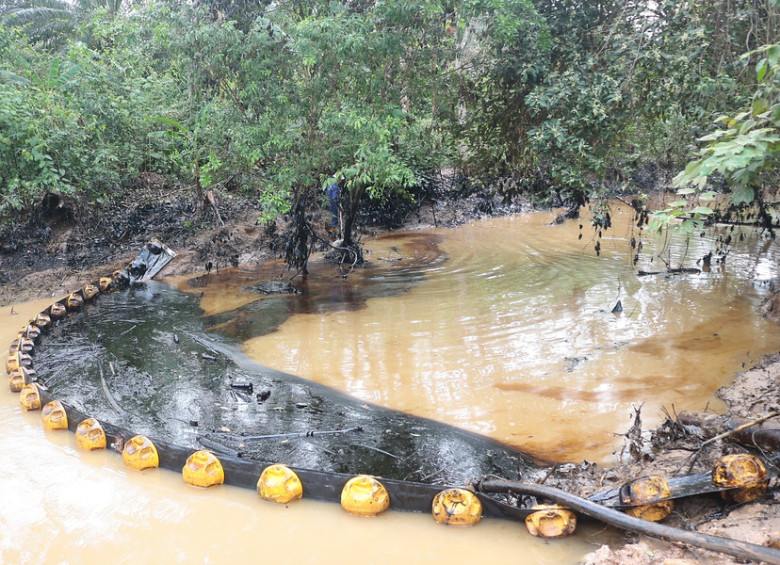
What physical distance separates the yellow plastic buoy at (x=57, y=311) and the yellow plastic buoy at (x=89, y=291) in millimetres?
753

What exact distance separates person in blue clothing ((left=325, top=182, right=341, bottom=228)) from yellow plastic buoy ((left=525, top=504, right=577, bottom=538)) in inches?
326

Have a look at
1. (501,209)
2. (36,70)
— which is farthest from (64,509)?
(501,209)

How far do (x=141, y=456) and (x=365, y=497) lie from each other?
68.9 inches

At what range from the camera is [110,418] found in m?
5.06

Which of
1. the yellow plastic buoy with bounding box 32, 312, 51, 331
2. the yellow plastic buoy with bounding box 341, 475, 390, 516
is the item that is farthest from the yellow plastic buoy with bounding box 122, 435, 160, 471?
the yellow plastic buoy with bounding box 32, 312, 51, 331

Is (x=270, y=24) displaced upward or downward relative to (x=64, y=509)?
upward

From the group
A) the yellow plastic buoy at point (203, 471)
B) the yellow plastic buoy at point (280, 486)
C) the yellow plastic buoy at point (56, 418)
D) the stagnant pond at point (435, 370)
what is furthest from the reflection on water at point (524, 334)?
the yellow plastic buoy at point (56, 418)

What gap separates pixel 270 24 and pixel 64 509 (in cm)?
594

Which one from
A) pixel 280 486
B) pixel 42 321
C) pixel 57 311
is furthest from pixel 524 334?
pixel 57 311

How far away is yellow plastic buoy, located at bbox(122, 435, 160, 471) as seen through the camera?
4.06 metres

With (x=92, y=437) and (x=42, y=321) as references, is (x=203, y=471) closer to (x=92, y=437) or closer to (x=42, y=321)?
(x=92, y=437)

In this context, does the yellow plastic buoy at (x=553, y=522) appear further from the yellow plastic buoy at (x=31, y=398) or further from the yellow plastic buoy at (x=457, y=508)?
the yellow plastic buoy at (x=31, y=398)

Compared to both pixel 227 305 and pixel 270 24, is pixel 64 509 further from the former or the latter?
pixel 270 24

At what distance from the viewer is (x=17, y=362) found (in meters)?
5.91
